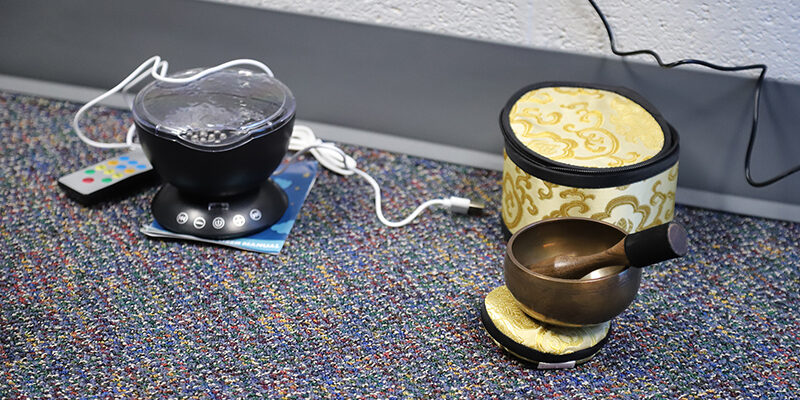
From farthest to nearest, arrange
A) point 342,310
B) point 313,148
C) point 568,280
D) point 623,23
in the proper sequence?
1. point 313,148
2. point 623,23
3. point 342,310
4. point 568,280

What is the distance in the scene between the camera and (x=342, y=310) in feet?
2.49

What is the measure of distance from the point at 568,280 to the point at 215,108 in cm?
40

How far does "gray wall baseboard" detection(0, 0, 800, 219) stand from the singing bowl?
0.27m

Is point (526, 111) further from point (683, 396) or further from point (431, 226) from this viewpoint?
point (683, 396)

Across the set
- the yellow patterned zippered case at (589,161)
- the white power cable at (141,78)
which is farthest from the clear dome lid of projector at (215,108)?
the yellow patterned zippered case at (589,161)

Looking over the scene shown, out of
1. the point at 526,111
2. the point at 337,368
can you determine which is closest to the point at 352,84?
the point at 526,111

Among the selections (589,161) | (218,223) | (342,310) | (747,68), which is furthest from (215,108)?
(747,68)

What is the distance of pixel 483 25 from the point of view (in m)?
0.92

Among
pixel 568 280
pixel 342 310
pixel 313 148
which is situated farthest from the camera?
pixel 313 148

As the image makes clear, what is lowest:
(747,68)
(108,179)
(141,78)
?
(108,179)

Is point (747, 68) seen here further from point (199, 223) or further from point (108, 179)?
point (108, 179)

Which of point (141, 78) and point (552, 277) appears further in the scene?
point (141, 78)

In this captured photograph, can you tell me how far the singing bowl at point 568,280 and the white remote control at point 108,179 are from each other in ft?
1.52

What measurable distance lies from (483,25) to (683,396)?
47cm
